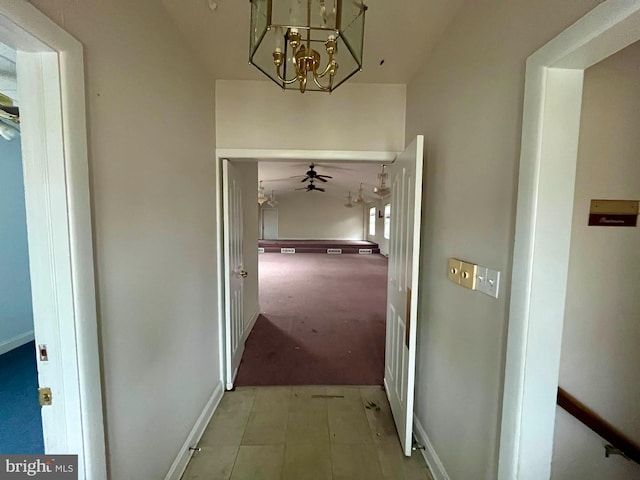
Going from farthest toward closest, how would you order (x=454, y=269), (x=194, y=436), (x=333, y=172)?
(x=333, y=172), (x=194, y=436), (x=454, y=269)

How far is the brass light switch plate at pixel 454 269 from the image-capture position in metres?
1.40

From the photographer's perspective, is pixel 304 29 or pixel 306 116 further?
pixel 306 116

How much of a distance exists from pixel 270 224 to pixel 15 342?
11.1 m

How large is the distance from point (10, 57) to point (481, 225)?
248 centimetres

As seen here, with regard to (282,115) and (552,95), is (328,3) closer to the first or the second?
(552,95)

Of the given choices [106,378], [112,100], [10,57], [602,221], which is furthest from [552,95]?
[10,57]

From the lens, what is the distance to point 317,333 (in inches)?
141

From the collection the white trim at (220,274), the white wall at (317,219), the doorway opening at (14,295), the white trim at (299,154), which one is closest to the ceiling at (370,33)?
the white trim at (299,154)

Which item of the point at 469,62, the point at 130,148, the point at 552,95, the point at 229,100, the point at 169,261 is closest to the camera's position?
the point at 552,95

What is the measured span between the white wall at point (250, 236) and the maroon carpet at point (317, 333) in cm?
34

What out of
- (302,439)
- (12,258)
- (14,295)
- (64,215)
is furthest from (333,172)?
(64,215)

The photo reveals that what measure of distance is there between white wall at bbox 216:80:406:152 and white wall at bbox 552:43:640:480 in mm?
1250

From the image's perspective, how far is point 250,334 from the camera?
347cm

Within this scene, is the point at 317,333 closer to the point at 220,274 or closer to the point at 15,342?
the point at 220,274
